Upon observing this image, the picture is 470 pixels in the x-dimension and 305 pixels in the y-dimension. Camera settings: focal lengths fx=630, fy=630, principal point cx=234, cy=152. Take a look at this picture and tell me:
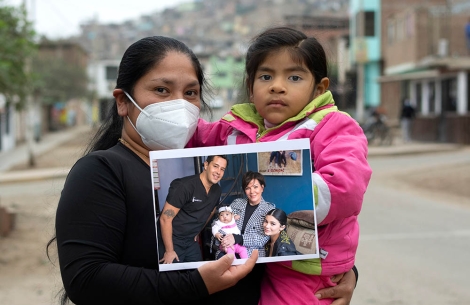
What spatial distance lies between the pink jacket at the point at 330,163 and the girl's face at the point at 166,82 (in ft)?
1.14

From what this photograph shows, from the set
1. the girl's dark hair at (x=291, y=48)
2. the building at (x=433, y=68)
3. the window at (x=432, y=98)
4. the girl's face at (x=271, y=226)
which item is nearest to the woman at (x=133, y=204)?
the girl's face at (x=271, y=226)

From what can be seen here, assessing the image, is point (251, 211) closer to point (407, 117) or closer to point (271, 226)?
point (271, 226)

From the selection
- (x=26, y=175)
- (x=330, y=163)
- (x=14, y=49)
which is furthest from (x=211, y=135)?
(x=26, y=175)

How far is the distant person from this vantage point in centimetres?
2584

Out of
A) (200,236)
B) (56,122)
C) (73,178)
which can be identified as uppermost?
(73,178)

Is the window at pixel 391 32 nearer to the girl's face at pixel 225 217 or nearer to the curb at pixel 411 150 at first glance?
the curb at pixel 411 150

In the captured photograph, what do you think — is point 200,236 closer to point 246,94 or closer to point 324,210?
point 324,210

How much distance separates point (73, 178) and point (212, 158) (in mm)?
412

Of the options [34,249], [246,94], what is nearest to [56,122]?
[34,249]

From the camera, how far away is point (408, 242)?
8195 millimetres

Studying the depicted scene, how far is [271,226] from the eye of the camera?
6.09 feet

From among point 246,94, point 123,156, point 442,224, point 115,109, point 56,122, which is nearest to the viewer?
point 123,156

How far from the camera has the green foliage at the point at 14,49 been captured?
→ 9375 millimetres

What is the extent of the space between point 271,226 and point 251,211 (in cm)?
7
